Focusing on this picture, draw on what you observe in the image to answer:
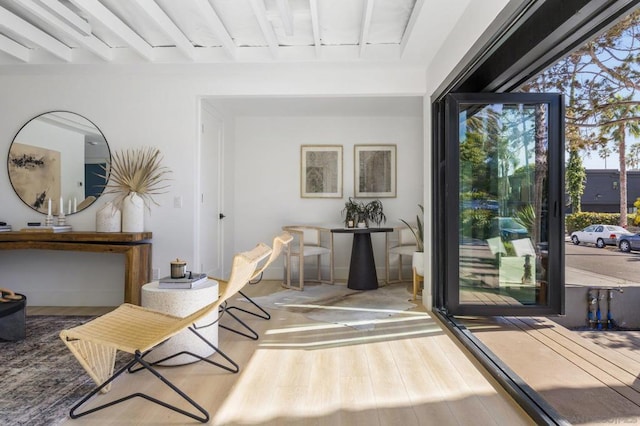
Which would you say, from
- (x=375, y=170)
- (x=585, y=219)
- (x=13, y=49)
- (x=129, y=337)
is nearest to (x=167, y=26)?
(x=13, y=49)

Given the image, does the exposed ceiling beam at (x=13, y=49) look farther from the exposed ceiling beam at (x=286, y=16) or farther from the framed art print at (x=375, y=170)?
the framed art print at (x=375, y=170)

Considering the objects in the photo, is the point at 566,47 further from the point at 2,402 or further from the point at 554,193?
the point at 2,402

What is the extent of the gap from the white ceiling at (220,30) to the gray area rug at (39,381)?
238 centimetres

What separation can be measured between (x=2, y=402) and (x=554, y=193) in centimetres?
390

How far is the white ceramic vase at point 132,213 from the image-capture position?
408 cm

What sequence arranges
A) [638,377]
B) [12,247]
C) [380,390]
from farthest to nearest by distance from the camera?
1. [12,247]
2. [638,377]
3. [380,390]

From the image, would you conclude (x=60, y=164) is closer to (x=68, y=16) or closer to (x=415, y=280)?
(x=68, y=16)

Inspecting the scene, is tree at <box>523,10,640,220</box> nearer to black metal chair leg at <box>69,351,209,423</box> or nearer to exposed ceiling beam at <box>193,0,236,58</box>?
exposed ceiling beam at <box>193,0,236,58</box>

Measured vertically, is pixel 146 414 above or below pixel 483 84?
below

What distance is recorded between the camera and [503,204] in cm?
353

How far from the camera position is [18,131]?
4.35 meters

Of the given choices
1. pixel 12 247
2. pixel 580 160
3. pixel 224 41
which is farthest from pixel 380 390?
pixel 12 247

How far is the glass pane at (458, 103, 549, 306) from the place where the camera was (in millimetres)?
3441

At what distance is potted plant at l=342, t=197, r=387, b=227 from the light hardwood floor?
254cm
